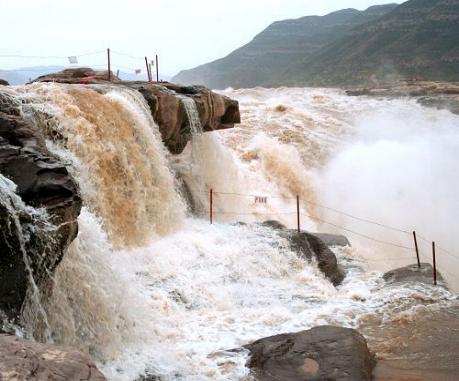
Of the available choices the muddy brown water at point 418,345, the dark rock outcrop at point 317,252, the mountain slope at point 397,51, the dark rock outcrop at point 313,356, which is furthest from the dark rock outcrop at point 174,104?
the mountain slope at point 397,51

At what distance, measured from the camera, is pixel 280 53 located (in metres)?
135

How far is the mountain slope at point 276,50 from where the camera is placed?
4628 inches

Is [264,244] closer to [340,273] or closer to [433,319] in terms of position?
[340,273]

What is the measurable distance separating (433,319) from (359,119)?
76.8 feet

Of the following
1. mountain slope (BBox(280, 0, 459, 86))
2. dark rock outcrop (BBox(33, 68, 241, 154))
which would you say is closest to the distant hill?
mountain slope (BBox(280, 0, 459, 86))

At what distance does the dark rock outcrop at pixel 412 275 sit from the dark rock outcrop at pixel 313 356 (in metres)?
3.48

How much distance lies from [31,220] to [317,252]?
23.0 feet

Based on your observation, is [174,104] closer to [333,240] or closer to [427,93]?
[333,240]

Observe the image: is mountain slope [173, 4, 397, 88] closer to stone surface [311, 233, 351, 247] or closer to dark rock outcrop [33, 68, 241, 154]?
dark rock outcrop [33, 68, 241, 154]

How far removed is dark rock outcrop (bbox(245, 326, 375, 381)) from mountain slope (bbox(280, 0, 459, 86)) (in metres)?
67.9

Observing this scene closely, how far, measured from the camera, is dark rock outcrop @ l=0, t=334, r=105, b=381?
3377 millimetres

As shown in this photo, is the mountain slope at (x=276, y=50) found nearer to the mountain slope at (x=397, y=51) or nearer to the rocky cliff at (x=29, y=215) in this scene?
the mountain slope at (x=397, y=51)

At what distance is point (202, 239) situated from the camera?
11.0 metres

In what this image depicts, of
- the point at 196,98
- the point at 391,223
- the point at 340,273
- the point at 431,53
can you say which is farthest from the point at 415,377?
the point at 431,53
